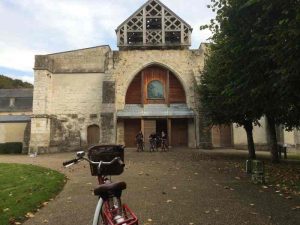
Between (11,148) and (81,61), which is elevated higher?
(81,61)

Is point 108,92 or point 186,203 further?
point 108,92

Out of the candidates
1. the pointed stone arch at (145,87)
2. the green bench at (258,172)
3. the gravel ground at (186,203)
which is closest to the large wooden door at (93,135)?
the pointed stone arch at (145,87)

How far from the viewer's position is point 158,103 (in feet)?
102

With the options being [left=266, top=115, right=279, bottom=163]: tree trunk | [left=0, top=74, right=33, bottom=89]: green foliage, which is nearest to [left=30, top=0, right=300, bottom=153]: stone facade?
[left=266, top=115, right=279, bottom=163]: tree trunk

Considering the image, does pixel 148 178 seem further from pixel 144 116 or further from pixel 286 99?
pixel 144 116

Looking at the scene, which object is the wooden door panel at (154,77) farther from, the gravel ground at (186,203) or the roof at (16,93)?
the roof at (16,93)

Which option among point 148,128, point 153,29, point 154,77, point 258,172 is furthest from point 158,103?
point 258,172

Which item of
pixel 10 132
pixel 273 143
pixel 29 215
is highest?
pixel 10 132

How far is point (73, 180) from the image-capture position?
1155 cm

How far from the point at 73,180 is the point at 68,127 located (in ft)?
65.7

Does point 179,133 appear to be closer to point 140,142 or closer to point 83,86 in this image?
point 140,142

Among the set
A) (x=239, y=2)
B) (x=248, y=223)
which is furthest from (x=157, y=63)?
(x=248, y=223)

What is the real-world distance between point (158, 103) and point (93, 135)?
6118 millimetres

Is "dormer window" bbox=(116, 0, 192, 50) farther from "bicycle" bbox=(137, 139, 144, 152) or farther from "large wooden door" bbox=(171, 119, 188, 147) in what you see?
"bicycle" bbox=(137, 139, 144, 152)
